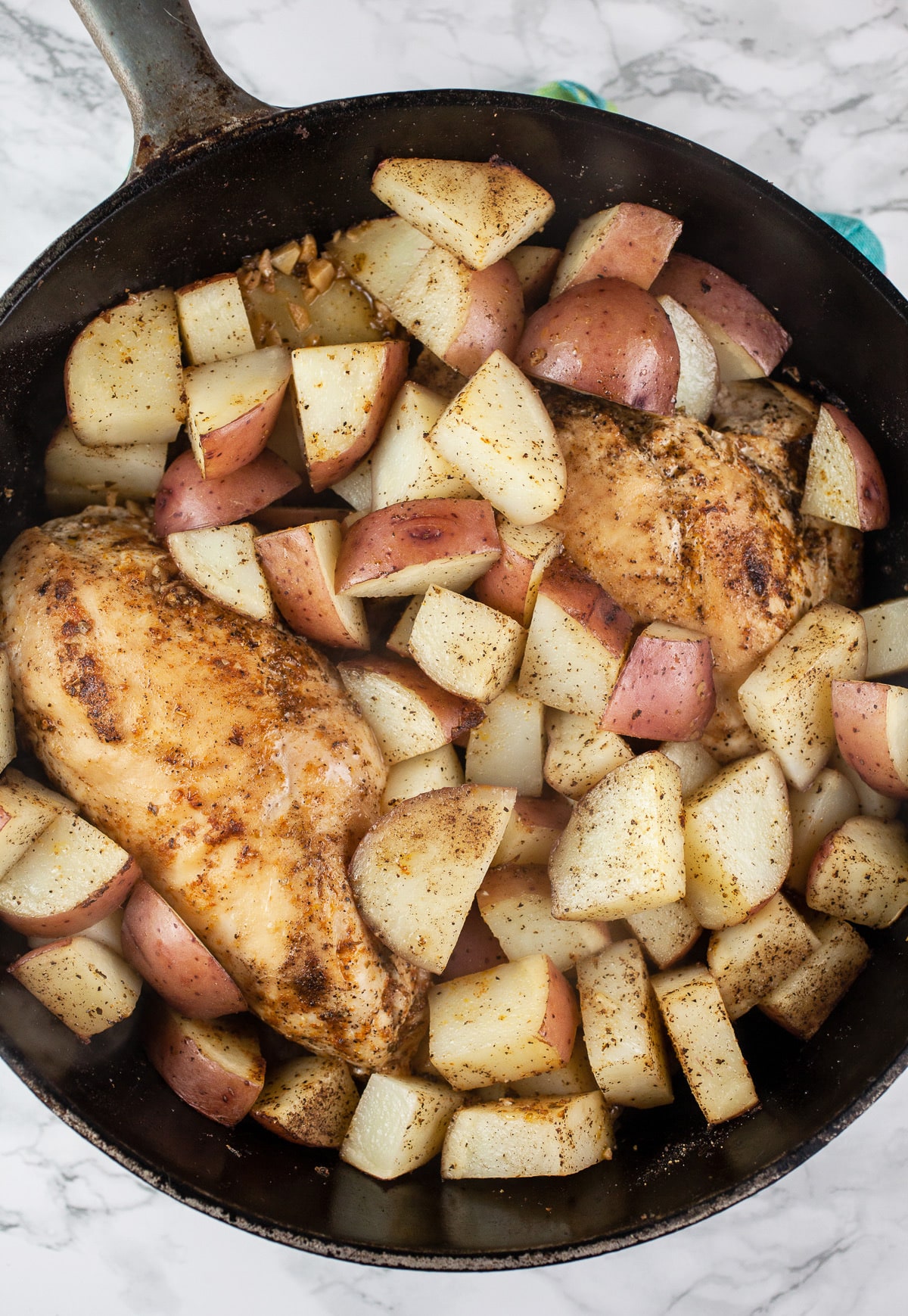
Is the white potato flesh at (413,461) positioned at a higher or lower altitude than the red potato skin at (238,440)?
lower

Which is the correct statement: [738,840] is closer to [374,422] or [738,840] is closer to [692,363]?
[692,363]

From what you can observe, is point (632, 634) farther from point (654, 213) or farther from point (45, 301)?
point (45, 301)

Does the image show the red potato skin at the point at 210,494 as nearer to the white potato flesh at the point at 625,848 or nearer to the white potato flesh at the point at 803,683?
the white potato flesh at the point at 625,848

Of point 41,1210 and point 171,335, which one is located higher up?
point 171,335

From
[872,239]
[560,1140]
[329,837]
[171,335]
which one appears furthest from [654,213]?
[560,1140]

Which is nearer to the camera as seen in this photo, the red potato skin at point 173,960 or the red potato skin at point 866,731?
the red potato skin at point 173,960

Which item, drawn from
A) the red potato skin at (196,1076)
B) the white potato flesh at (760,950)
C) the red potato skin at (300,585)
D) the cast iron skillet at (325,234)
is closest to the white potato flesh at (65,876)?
the cast iron skillet at (325,234)
